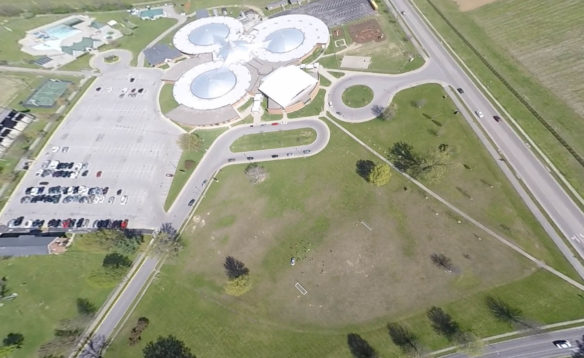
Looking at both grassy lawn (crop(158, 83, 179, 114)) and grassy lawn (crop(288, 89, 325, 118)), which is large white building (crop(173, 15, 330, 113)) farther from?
grassy lawn (crop(158, 83, 179, 114))

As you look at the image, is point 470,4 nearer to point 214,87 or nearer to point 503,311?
point 214,87

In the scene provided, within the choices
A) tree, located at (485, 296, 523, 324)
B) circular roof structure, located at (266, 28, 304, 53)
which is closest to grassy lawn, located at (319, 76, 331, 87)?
circular roof structure, located at (266, 28, 304, 53)

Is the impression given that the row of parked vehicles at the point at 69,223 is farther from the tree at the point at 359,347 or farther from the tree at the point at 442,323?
the tree at the point at 442,323

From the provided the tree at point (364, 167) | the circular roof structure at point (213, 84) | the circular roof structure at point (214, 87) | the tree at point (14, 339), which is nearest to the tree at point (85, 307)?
the tree at point (14, 339)

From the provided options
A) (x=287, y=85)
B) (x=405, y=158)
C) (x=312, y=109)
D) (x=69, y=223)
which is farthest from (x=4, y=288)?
(x=405, y=158)

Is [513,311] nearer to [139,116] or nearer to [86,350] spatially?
[86,350]

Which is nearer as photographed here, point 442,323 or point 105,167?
point 442,323
